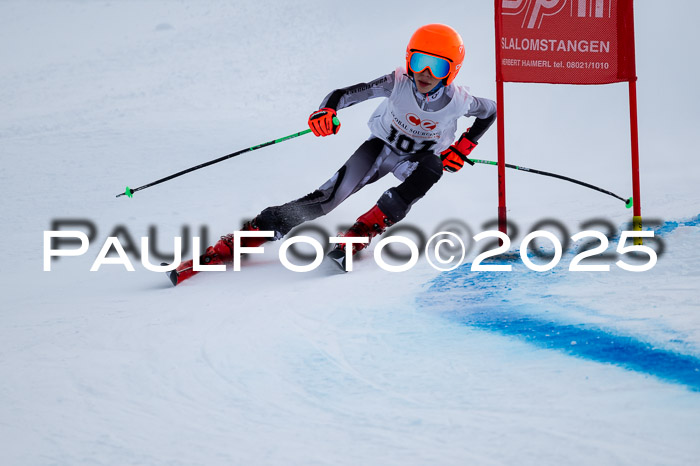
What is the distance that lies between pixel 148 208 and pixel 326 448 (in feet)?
12.2

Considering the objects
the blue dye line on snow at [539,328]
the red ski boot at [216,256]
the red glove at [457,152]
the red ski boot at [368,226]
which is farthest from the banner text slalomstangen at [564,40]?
the red ski boot at [216,256]

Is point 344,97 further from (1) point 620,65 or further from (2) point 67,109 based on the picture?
(2) point 67,109

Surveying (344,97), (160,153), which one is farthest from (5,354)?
(160,153)

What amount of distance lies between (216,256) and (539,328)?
1836 mm

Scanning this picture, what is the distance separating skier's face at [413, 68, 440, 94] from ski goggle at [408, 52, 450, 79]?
0.02 metres

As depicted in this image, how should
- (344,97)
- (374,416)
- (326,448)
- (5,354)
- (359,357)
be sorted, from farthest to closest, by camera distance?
(344,97), (5,354), (359,357), (374,416), (326,448)

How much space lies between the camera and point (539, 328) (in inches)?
111

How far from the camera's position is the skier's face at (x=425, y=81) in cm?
379

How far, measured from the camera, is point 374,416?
7.13ft

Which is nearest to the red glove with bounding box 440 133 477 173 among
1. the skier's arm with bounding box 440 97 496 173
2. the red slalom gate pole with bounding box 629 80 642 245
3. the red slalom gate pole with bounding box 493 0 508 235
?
the skier's arm with bounding box 440 97 496 173

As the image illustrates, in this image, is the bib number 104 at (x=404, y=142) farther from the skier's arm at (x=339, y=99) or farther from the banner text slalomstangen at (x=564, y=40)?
the banner text slalomstangen at (x=564, y=40)

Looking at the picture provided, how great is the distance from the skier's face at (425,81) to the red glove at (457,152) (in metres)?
0.45

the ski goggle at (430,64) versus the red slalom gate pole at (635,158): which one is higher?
the ski goggle at (430,64)

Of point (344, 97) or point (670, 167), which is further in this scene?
point (670, 167)
